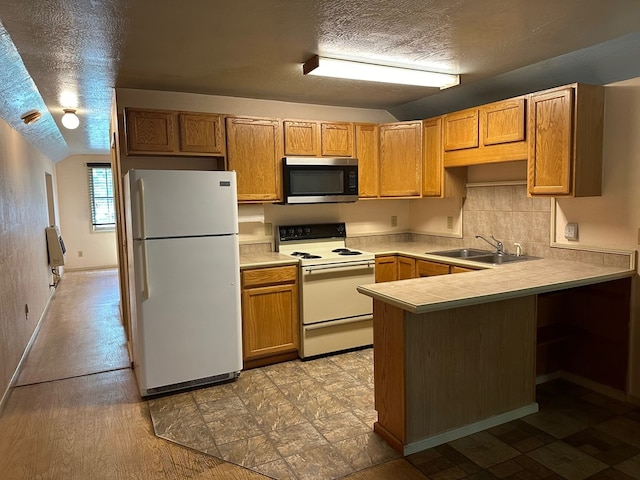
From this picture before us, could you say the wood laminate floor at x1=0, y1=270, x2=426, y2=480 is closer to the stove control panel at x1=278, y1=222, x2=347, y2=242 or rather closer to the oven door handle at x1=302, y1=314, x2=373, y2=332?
the oven door handle at x1=302, y1=314, x2=373, y2=332

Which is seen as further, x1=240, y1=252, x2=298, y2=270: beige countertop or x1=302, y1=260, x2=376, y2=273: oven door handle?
x1=302, y1=260, x2=376, y2=273: oven door handle

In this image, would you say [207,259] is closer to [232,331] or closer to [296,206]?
[232,331]

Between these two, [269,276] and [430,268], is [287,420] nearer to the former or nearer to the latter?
[269,276]

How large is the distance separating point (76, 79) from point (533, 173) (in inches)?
130

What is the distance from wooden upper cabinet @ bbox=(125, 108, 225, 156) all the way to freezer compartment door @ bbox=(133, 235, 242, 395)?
802 mm

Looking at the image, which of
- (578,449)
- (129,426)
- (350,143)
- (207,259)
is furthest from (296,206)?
(578,449)

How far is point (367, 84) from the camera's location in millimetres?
3637

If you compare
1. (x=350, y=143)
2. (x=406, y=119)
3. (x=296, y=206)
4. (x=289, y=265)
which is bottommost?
(x=289, y=265)

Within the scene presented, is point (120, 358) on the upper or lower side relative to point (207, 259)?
lower

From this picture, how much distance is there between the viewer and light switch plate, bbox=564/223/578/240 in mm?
3240

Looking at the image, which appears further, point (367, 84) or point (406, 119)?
point (406, 119)

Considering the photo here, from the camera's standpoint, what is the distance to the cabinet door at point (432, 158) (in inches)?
160

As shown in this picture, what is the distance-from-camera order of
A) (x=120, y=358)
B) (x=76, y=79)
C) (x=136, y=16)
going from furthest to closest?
(x=120, y=358), (x=76, y=79), (x=136, y=16)

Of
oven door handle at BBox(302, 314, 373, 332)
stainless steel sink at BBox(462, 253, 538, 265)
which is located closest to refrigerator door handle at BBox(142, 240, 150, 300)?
oven door handle at BBox(302, 314, 373, 332)
